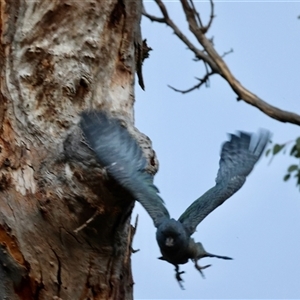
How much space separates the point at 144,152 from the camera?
411 centimetres

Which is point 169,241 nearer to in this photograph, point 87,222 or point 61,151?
point 87,222

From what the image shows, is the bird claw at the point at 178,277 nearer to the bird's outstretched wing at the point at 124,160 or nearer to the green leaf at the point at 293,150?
the bird's outstretched wing at the point at 124,160

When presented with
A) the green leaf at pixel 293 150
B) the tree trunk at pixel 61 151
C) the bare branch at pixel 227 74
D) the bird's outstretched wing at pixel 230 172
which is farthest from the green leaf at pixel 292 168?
the tree trunk at pixel 61 151

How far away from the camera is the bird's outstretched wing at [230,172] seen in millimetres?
3963

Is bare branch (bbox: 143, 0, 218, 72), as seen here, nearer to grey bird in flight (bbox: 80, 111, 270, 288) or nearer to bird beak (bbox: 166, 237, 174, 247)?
grey bird in flight (bbox: 80, 111, 270, 288)

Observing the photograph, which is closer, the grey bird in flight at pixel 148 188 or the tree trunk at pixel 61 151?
the grey bird in flight at pixel 148 188

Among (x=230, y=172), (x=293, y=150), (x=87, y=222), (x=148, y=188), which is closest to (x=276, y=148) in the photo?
(x=293, y=150)

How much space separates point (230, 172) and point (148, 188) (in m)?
0.58

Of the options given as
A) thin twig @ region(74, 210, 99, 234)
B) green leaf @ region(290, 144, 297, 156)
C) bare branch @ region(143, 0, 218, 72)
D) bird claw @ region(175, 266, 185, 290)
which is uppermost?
bare branch @ region(143, 0, 218, 72)

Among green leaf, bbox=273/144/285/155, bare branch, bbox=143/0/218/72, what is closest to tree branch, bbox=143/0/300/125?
bare branch, bbox=143/0/218/72

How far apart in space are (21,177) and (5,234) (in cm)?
25

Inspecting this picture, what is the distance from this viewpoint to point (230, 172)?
4.36 m

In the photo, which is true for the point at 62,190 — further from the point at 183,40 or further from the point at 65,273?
the point at 183,40

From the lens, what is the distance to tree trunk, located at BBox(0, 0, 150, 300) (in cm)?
418
